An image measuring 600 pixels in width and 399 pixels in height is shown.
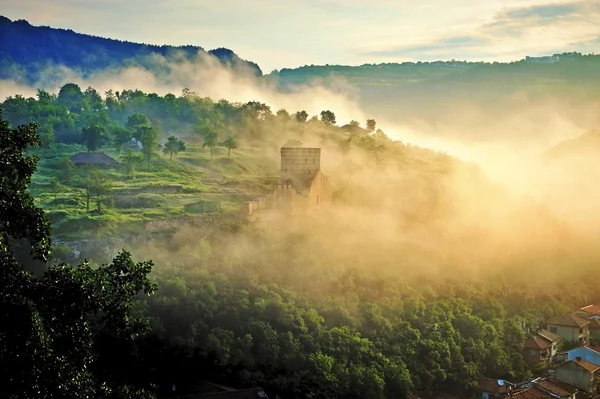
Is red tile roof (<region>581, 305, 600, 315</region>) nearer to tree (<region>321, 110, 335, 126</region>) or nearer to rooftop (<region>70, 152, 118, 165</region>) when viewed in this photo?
rooftop (<region>70, 152, 118, 165</region>)

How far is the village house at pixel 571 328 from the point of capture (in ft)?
138

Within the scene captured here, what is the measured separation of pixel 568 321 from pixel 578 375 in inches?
236

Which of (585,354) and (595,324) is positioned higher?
(595,324)

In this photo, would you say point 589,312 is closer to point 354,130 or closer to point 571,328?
point 571,328

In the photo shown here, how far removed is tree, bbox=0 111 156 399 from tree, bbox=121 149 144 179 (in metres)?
36.7

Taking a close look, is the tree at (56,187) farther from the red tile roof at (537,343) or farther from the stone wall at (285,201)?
the red tile roof at (537,343)

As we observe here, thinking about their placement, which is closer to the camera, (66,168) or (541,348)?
(541,348)

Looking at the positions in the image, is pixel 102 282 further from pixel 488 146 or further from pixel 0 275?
pixel 488 146

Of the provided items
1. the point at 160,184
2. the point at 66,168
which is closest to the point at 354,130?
the point at 160,184

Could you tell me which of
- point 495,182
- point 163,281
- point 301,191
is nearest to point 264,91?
point 495,182

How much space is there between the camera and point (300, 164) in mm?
46062

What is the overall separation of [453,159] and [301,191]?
41.2 m

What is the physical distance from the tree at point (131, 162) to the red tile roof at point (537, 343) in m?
28.2

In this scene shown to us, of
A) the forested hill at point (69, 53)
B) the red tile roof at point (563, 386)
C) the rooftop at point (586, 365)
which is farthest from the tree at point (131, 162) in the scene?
the forested hill at point (69, 53)
